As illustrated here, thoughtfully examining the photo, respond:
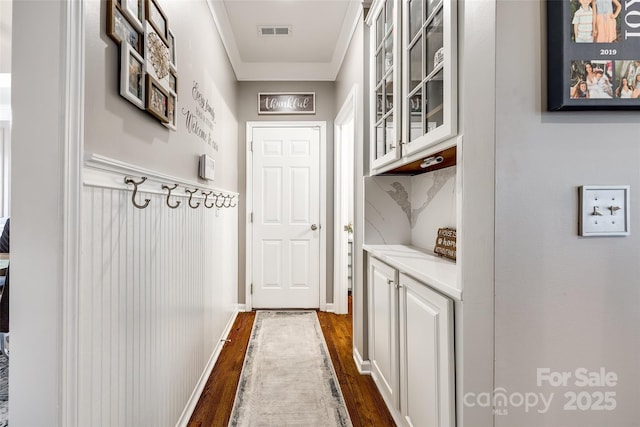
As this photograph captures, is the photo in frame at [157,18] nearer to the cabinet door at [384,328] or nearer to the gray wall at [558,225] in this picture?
the gray wall at [558,225]

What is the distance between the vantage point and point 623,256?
2.90ft

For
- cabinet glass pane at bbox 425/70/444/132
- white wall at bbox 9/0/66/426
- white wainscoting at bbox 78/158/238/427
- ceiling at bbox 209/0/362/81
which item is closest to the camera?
white wall at bbox 9/0/66/426

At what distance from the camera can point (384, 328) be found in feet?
6.00

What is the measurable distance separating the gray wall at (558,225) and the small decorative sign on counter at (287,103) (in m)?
2.85

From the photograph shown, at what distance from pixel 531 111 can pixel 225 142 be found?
2.48 metres

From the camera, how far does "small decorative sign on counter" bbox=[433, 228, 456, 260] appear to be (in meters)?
1.55

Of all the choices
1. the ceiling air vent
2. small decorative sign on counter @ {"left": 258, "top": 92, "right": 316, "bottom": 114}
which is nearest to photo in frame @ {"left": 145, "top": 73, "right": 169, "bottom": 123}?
the ceiling air vent

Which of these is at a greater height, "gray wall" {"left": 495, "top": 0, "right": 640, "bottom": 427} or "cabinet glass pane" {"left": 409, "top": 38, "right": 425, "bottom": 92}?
"cabinet glass pane" {"left": 409, "top": 38, "right": 425, "bottom": 92}

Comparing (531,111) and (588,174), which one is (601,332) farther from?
(531,111)

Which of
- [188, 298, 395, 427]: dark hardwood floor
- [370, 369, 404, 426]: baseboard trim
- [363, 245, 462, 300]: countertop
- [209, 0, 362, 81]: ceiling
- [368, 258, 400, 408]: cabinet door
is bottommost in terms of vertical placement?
[188, 298, 395, 427]: dark hardwood floor

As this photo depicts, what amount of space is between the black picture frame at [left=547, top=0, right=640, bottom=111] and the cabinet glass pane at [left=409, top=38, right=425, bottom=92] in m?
0.56

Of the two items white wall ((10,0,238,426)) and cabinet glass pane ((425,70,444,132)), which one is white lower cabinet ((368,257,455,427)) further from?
white wall ((10,0,238,426))

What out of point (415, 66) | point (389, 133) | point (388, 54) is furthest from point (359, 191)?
point (415, 66)

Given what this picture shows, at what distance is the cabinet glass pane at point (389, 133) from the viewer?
1686mm
